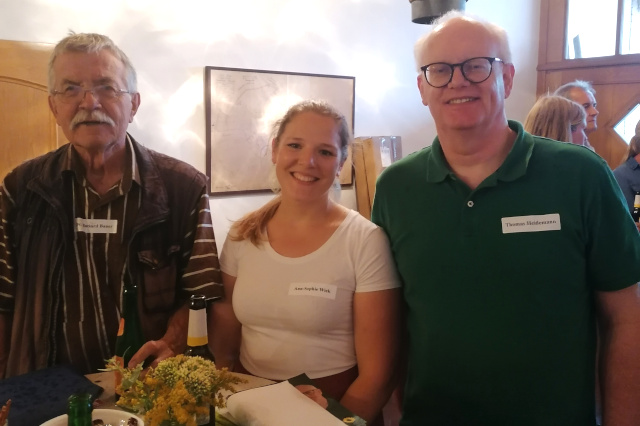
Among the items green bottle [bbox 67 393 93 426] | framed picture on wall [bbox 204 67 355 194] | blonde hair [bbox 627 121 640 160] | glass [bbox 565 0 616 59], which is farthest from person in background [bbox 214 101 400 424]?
glass [bbox 565 0 616 59]

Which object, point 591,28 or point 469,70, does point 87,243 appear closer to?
point 469,70

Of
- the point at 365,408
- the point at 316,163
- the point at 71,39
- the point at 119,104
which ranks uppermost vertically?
the point at 71,39

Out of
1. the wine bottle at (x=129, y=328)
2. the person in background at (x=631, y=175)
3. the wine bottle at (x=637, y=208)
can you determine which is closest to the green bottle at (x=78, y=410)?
the wine bottle at (x=129, y=328)

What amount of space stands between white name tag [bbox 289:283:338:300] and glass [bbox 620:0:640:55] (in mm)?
4835

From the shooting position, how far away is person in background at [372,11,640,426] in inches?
56.1

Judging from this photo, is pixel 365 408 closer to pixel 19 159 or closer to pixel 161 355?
pixel 161 355

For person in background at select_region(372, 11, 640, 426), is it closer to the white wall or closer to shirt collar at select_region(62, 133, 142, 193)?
shirt collar at select_region(62, 133, 142, 193)

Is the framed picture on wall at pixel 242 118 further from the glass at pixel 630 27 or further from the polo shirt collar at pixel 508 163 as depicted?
the glass at pixel 630 27

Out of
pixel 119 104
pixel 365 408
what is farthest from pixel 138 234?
pixel 365 408

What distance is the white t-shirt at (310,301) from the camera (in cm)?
152

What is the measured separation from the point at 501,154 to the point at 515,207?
0.17 metres

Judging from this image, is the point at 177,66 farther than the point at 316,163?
Yes

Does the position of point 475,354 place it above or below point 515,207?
below

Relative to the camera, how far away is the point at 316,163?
161cm
